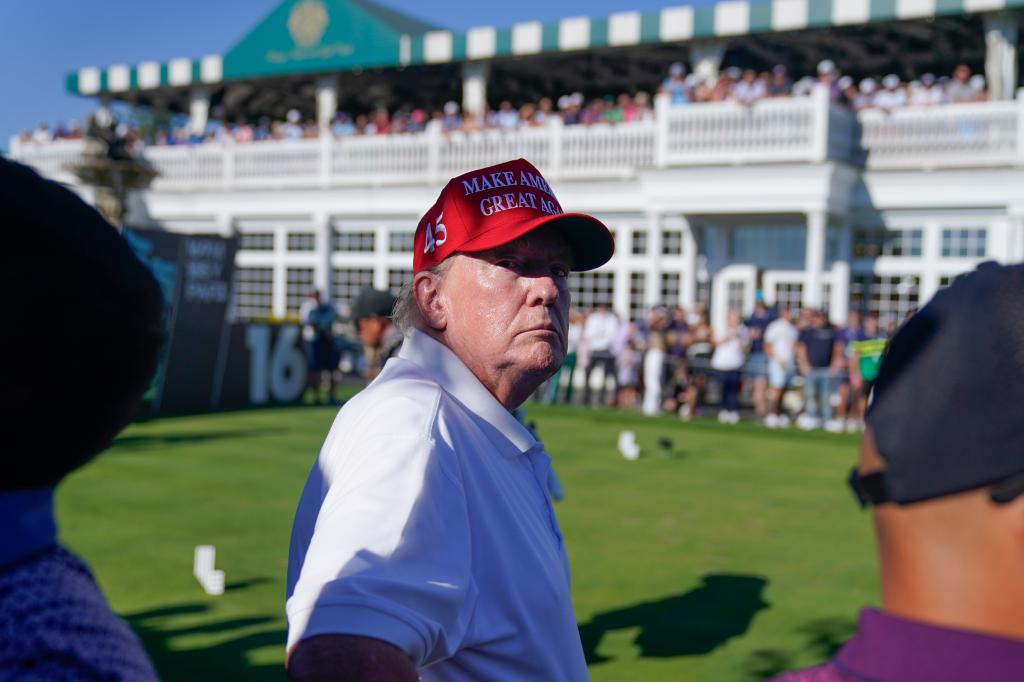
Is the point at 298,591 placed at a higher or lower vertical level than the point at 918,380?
lower

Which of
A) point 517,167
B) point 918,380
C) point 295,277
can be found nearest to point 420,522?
point 918,380

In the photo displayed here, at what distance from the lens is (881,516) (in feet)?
4.34

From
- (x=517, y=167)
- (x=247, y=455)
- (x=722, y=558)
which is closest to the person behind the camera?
(x=517, y=167)

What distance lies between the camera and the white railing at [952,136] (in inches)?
851

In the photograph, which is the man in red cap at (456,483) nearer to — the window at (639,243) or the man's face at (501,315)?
the man's face at (501,315)

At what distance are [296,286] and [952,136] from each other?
1786 centimetres

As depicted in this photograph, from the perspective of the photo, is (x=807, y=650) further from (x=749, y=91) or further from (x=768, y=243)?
(x=768, y=243)

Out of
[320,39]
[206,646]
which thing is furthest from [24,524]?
[320,39]

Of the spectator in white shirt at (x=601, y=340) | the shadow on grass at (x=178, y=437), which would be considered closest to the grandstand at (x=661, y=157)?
the spectator in white shirt at (x=601, y=340)

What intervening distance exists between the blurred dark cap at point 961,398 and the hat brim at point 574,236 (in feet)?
4.37

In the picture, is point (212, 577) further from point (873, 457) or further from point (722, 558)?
point (873, 457)

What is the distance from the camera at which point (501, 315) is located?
2750 mm

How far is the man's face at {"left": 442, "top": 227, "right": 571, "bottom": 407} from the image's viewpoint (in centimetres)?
273

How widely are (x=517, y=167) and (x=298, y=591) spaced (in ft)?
4.40
